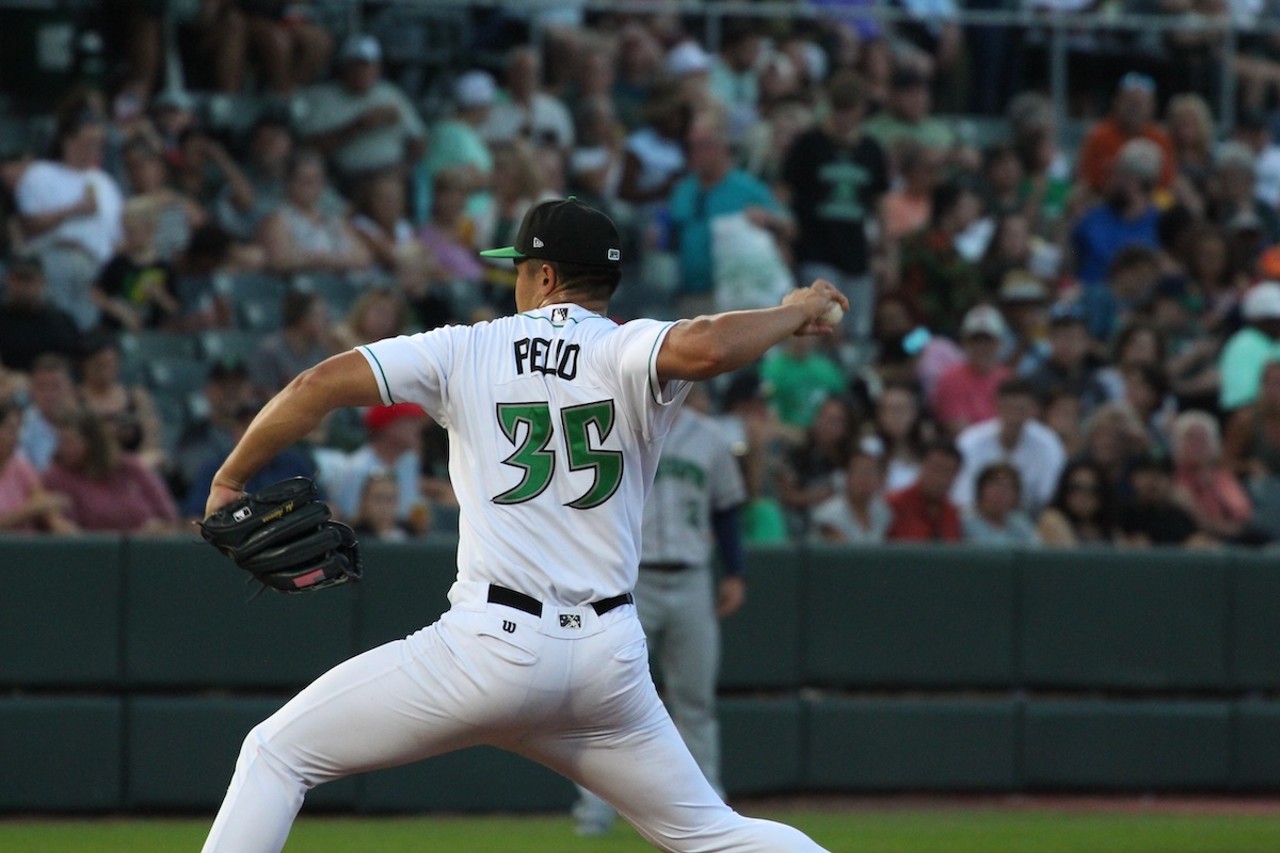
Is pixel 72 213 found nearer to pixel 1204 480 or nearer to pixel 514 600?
pixel 1204 480

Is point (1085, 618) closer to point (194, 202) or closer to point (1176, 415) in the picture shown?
point (1176, 415)

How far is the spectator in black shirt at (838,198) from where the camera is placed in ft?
45.5

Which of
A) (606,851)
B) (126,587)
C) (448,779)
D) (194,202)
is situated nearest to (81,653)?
(126,587)

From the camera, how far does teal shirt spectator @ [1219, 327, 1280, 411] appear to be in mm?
13117

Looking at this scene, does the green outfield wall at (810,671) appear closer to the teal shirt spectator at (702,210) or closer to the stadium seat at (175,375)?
the stadium seat at (175,375)

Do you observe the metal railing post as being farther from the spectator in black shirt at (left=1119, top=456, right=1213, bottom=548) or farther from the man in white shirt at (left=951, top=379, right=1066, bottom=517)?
the spectator in black shirt at (left=1119, top=456, right=1213, bottom=548)

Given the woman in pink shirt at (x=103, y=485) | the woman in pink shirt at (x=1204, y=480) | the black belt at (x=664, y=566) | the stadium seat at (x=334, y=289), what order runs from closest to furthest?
the black belt at (x=664, y=566) < the woman in pink shirt at (x=103, y=485) < the woman in pink shirt at (x=1204, y=480) < the stadium seat at (x=334, y=289)

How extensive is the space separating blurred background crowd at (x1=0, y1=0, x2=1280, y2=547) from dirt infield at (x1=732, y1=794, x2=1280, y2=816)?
141 centimetres

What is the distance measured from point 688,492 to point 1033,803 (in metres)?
3.13

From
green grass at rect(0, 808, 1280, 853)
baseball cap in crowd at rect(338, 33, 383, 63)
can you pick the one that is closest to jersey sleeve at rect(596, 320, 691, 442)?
green grass at rect(0, 808, 1280, 853)

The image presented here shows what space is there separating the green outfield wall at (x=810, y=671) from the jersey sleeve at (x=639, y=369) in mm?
5018

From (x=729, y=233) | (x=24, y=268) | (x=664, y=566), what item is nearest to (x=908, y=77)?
(x=729, y=233)

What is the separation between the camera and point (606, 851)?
8.42m

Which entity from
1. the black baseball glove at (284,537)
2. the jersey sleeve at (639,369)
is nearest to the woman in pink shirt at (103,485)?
the black baseball glove at (284,537)
